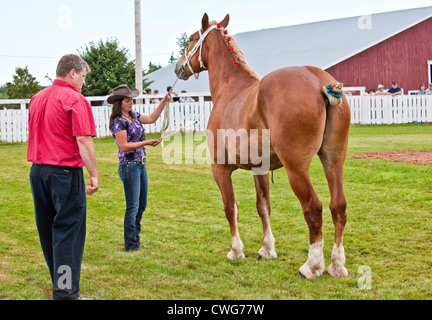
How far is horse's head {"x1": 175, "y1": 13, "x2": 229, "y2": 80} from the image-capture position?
6664mm

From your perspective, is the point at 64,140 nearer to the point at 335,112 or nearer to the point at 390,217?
the point at 335,112

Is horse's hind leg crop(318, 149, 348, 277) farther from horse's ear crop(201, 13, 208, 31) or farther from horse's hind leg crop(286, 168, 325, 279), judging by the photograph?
horse's ear crop(201, 13, 208, 31)

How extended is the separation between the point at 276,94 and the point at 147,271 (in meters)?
2.35

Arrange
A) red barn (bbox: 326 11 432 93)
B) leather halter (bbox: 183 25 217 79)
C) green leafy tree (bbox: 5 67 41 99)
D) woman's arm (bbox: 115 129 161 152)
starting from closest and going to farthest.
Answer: woman's arm (bbox: 115 129 161 152), leather halter (bbox: 183 25 217 79), red barn (bbox: 326 11 432 93), green leafy tree (bbox: 5 67 41 99)

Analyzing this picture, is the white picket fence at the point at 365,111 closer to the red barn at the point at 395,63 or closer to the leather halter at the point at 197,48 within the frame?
the red barn at the point at 395,63

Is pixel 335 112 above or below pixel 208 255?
above

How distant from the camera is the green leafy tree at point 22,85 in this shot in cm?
4122

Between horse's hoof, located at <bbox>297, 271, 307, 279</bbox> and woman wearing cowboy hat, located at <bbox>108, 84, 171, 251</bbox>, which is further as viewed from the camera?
woman wearing cowboy hat, located at <bbox>108, 84, 171, 251</bbox>

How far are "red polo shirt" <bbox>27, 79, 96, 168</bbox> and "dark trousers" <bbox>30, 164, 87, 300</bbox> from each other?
102 millimetres

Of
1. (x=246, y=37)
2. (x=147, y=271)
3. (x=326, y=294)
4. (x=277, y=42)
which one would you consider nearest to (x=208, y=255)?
(x=147, y=271)

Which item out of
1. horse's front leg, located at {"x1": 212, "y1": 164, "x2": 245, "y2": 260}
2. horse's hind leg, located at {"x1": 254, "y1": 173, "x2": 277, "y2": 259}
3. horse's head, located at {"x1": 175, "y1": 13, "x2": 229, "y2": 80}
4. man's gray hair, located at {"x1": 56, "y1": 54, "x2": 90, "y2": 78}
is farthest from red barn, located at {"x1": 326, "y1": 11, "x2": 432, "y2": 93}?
man's gray hair, located at {"x1": 56, "y1": 54, "x2": 90, "y2": 78}

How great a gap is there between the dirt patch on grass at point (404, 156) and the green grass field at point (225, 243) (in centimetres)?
71

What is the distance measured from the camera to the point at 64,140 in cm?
448
